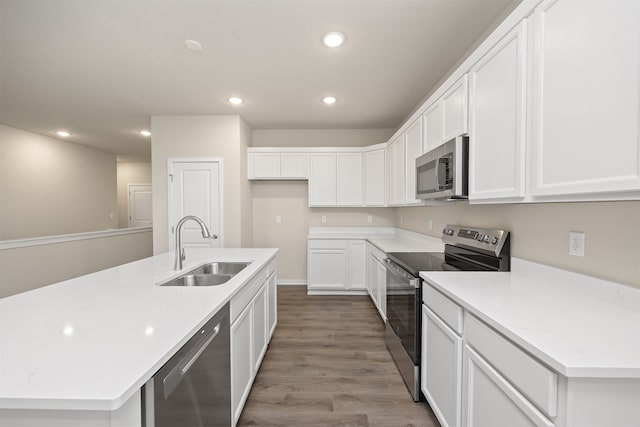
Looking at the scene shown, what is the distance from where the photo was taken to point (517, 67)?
1320 millimetres

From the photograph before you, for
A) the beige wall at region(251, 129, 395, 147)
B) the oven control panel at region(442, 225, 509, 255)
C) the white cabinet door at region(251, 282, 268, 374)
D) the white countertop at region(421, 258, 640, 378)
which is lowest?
the white cabinet door at region(251, 282, 268, 374)

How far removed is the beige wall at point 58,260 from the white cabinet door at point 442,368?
14.5 ft

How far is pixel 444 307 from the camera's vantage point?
150cm

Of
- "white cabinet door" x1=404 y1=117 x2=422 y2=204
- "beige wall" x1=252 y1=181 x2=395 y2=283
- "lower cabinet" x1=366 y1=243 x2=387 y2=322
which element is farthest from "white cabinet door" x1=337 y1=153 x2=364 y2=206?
"white cabinet door" x1=404 y1=117 x2=422 y2=204

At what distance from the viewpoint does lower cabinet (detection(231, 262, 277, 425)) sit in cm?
155

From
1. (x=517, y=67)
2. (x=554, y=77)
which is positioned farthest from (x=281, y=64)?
(x=554, y=77)

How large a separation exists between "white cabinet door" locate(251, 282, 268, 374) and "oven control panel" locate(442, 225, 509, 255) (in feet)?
5.49

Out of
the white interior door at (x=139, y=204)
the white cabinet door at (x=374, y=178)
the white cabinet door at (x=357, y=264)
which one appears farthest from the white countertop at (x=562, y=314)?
the white interior door at (x=139, y=204)

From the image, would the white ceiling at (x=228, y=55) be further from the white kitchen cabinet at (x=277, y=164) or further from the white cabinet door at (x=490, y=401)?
the white cabinet door at (x=490, y=401)

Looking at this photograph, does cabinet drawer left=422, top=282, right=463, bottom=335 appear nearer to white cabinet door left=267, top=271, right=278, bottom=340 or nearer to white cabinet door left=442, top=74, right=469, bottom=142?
white cabinet door left=442, top=74, right=469, bottom=142

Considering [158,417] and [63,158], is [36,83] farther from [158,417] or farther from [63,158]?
[158,417]

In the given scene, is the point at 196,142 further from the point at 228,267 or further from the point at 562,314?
the point at 562,314

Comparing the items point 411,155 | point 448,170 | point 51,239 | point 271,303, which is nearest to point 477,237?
point 448,170

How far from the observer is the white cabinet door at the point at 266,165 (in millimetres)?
4332
